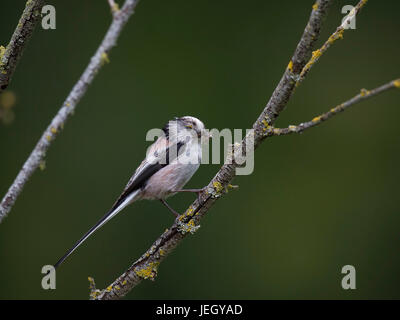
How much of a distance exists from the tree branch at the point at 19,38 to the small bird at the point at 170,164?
3.25ft

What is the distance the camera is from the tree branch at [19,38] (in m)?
2.12

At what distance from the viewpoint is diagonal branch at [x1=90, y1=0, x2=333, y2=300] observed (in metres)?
1.80

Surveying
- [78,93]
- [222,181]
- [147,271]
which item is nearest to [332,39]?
[222,181]

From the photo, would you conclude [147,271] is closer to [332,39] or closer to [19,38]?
[19,38]

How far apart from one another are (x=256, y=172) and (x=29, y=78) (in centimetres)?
224

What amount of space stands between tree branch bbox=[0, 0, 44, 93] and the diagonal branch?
0.97 metres

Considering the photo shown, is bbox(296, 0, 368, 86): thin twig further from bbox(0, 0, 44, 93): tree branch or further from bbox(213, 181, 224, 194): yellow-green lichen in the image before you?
bbox(0, 0, 44, 93): tree branch

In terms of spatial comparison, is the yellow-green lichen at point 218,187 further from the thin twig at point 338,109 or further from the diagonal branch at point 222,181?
the thin twig at point 338,109

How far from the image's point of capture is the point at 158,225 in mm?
4316

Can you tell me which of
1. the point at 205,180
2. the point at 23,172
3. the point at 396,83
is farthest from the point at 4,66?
the point at 205,180

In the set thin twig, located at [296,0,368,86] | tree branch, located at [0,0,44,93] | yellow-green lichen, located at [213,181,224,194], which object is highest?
tree branch, located at [0,0,44,93]

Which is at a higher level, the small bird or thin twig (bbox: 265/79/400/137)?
the small bird

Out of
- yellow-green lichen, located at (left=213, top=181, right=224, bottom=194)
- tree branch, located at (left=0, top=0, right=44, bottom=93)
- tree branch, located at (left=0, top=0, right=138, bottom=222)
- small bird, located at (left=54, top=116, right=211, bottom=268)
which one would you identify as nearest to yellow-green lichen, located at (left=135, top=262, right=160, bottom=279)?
yellow-green lichen, located at (left=213, top=181, right=224, bottom=194)
